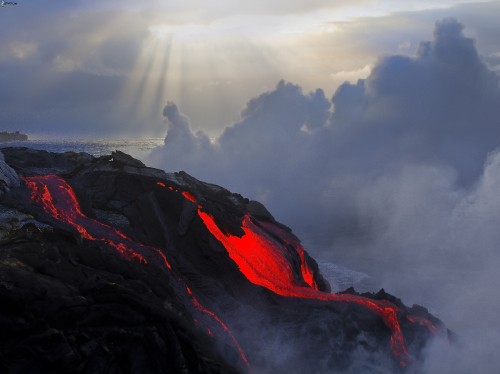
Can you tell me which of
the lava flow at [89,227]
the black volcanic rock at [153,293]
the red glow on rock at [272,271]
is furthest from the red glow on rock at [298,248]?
the lava flow at [89,227]

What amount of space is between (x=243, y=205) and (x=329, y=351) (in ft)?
45.3

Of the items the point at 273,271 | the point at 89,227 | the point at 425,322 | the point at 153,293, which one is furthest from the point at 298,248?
the point at 153,293

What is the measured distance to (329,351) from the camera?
2241 centimetres

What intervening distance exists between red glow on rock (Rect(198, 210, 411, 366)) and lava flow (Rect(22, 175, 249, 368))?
4.64 meters

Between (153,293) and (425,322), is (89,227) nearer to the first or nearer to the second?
(153,293)

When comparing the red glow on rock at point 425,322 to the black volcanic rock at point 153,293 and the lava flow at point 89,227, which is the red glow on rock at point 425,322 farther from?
the lava flow at point 89,227

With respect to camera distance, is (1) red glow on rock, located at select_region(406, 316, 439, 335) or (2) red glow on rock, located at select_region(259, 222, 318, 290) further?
(2) red glow on rock, located at select_region(259, 222, 318, 290)

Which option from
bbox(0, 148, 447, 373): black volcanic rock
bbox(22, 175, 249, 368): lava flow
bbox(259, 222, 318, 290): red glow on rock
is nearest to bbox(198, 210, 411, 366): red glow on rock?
bbox(0, 148, 447, 373): black volcanic rock

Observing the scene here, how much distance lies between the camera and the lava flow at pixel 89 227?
22.5 meters

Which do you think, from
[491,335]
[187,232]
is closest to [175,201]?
[187,232]

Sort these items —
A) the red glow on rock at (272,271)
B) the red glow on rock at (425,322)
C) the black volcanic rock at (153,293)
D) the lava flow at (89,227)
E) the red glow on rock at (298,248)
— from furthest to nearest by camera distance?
the red glow on rock at (298,248) < the red glow on rock at (425,322) < the red glow on rock at (272,271) < the lava flow at (89,227) < the black volcanic rock at (153,293)

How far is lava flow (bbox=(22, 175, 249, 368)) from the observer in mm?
22506

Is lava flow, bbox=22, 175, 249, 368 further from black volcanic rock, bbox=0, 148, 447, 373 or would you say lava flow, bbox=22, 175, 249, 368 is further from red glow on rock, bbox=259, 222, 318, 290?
red glow on rock, bbox=259, 222, 318, 290

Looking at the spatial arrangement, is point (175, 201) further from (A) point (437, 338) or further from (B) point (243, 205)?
(A) point (437, 338)
